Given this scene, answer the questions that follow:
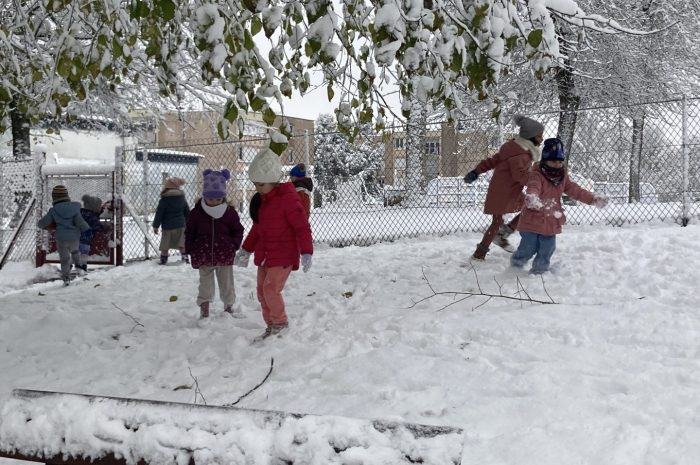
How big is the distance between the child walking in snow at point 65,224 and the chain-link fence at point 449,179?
1410 mm

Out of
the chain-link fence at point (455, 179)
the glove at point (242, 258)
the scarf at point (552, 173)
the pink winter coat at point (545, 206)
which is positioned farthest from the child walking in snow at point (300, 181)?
the scarf at point (552, 173)

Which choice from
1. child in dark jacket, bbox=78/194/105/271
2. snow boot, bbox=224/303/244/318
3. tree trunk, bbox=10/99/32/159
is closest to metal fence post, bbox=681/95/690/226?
snow boot, bbox=224/303/244/318

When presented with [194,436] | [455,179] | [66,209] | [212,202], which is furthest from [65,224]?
[194,436]

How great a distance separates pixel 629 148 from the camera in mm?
9125

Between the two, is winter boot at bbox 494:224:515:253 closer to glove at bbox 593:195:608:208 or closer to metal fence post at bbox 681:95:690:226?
glove at bbox 593:195:608:208

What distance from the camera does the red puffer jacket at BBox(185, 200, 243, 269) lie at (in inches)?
222

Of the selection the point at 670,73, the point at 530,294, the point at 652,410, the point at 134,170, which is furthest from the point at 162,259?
the point at 670,73

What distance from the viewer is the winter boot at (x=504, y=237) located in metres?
6.78

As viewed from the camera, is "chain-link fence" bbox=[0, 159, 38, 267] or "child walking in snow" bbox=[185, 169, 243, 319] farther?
"chain-link fence" bbox=[0, 159, 38, 267]

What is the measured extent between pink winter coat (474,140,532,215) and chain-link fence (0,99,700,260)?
7.72ft

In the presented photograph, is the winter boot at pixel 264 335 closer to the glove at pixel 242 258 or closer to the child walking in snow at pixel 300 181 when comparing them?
the glove at pixel 242 258

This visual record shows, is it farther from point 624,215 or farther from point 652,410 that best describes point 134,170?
point 652,410

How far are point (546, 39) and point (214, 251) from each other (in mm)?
3626

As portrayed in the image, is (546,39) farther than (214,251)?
No
